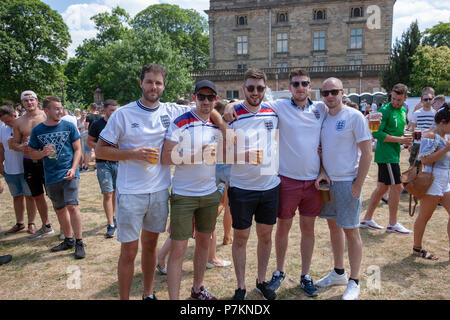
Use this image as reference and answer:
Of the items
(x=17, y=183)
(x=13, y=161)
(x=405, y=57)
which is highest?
(x=405, y=57)

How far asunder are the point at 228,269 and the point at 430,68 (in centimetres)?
2925

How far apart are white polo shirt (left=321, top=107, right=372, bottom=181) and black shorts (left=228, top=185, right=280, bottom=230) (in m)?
0.68

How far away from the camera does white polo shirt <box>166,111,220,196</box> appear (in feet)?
9.89

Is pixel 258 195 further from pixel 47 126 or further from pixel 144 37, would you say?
pixel 144 37

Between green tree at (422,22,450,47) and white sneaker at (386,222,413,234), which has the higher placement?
green tree at (422,22,450,47)

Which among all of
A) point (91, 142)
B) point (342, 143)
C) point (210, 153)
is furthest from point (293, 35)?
point (210, 153)

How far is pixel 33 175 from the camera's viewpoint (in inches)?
215

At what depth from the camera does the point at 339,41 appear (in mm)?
38281

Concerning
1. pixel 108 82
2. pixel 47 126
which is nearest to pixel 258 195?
pixel 47 126

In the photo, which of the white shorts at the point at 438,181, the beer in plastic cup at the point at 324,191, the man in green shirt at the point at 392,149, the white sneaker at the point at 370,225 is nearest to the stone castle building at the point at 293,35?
the man in green shirt at the point at 392,149

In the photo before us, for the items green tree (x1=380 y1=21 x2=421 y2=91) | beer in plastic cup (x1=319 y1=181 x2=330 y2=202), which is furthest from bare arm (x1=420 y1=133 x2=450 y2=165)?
green tree (x1=380 y1=21 x2=421 y2=91)

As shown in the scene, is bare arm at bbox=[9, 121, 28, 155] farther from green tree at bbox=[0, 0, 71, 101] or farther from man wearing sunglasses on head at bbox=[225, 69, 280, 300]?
green tree at bbox=[0, 0, 71, 101]

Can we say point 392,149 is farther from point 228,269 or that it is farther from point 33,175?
point 33,175

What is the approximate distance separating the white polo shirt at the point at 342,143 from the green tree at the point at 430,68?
27581 millimetres
